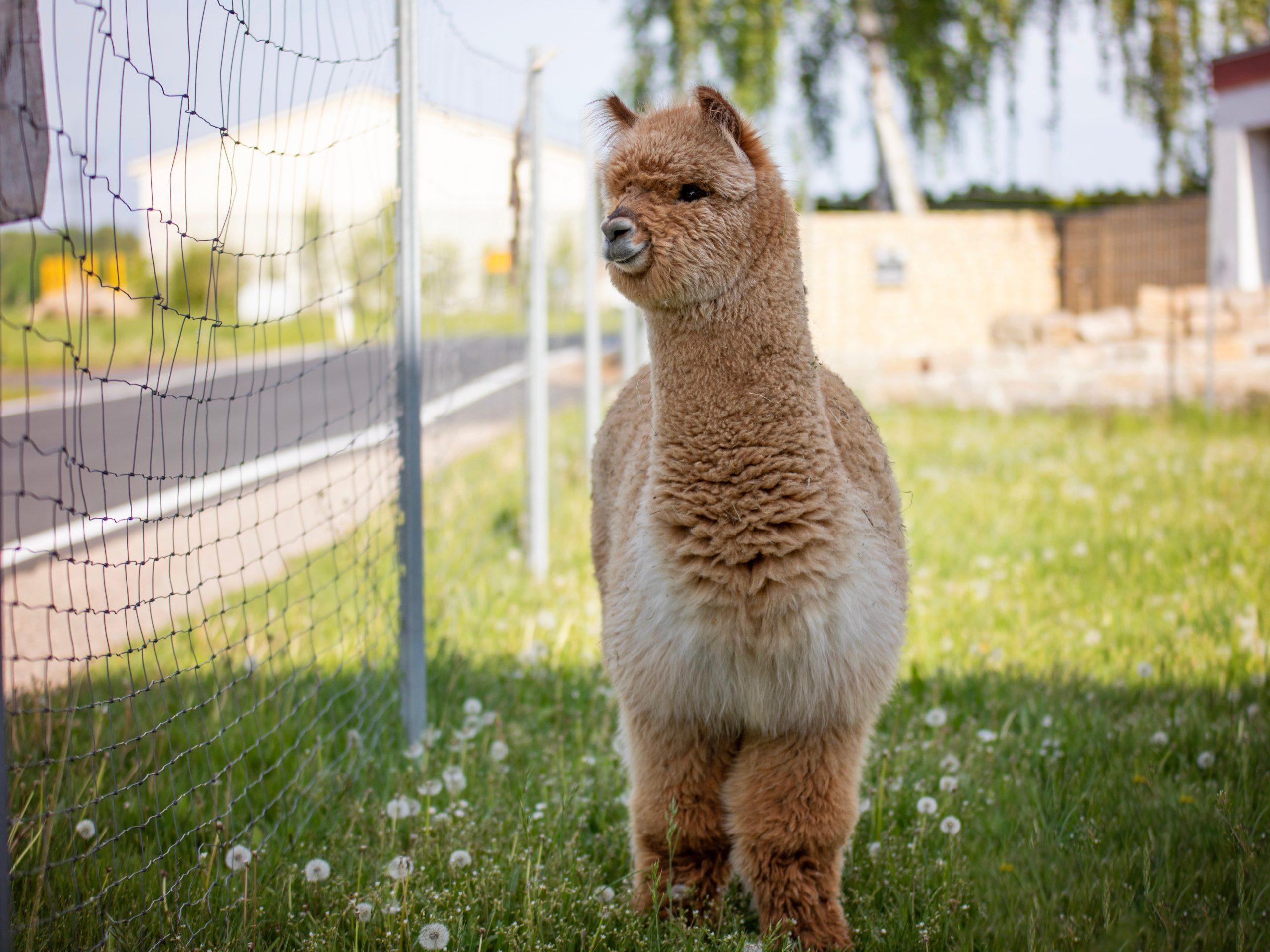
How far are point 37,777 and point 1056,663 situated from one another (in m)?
3.58

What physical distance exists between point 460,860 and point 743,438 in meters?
1.32

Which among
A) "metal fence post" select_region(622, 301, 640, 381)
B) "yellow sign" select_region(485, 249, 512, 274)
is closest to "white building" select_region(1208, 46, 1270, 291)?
"metal fence post" select_region(622, 301, 640, 381)

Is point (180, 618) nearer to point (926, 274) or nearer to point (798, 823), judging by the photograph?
point (798, 823)

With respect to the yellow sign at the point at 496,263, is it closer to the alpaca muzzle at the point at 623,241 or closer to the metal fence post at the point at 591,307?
the metal fence post at the point at 591,307

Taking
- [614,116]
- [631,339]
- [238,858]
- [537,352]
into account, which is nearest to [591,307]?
[537,352]

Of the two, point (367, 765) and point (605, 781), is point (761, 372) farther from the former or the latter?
point (367, 765)

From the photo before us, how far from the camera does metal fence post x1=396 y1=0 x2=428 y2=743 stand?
3477 millimetres

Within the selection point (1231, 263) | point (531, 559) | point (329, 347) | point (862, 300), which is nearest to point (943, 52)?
point (862, 300)

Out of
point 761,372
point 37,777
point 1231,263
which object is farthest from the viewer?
point 1231,263

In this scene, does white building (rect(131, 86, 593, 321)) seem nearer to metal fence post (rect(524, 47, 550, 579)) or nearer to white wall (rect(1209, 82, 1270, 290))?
metal fence post (rect(524, 47, 550, 579))

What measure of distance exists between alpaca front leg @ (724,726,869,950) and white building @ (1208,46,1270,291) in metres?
12.8

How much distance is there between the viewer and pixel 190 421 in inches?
374

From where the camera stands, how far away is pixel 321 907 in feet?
8.62

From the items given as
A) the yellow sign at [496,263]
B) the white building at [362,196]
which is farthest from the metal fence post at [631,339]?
the yellow sign at [496,263]
